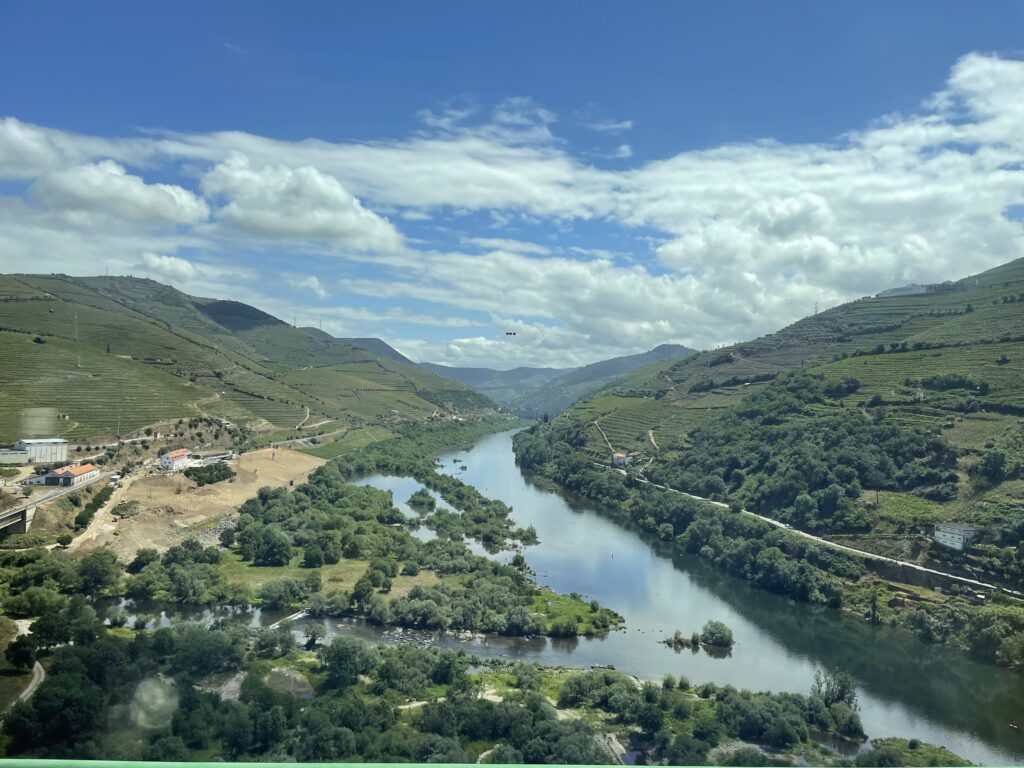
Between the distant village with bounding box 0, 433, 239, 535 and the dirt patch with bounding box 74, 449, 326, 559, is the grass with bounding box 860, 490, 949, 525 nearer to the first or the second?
the dirt patch with bounding box 74, 449, 326, 559

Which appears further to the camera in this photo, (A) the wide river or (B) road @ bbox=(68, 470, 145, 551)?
(B) road @ bbox=(68, 470, 145, 551)

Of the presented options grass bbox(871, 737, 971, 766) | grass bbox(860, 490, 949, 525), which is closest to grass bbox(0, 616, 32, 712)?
grass bbox(871, 737, 971, 766)

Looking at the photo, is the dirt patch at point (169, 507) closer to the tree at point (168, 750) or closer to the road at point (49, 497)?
the road at point (49, 497)

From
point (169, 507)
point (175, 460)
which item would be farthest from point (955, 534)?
point (175, 460)

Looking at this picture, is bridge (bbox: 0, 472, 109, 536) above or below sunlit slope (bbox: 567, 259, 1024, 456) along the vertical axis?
below

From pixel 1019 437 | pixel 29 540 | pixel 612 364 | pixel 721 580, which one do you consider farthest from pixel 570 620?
pixel 612 364

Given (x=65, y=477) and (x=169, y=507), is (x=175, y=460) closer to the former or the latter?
(x=169, y=507)
